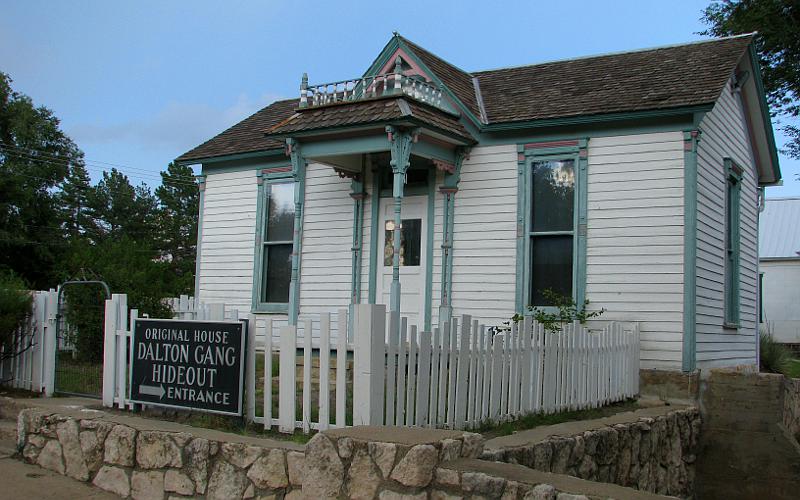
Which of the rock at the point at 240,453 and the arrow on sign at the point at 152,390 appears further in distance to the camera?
the arrow on sign at the point at 152,390

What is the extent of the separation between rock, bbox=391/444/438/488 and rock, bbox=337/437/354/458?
0.39 meters

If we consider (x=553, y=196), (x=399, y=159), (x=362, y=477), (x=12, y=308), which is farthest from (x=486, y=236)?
(x=362, y=477)

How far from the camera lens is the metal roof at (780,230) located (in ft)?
111

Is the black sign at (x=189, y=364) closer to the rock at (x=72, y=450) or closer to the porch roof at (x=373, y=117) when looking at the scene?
the rock at (x=72, y=450)

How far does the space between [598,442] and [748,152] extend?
353 inches

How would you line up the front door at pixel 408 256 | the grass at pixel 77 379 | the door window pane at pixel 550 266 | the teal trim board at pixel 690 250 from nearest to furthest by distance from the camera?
the grass at pixel 77 379 → the teal trim board at pixel 690 250 → the door window pane at pixel 550 266 → the front door at pixel 408 256

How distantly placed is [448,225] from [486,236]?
2.20ft

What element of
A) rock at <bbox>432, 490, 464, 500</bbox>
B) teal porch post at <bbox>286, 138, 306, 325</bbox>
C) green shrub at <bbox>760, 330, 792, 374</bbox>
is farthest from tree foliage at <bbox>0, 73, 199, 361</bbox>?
green shrub at <bbox>760, 330, 792, 374</bbox>

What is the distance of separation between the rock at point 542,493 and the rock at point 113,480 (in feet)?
11.8

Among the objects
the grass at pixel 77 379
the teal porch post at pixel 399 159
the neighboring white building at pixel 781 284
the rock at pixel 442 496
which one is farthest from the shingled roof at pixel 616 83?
the neighboring white building at pixel 781 284

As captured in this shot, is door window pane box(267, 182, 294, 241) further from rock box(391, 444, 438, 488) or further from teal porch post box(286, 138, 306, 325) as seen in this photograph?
rock box(391, 444, 438, 488)

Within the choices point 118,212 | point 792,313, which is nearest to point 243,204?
Answer: point 792,313

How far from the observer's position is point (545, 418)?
27.8 feet

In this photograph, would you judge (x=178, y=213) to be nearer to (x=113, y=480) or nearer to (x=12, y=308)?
(x=12, y=308)
